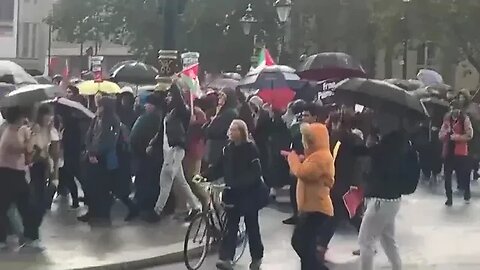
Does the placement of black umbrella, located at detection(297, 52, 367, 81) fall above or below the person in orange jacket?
above

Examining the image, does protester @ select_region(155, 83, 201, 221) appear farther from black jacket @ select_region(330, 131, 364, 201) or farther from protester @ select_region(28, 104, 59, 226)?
black jacket @ select_region(330, 131, 364, 201)

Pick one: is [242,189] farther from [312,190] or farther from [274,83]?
[274,83]

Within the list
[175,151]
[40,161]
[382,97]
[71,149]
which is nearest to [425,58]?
[71,149]

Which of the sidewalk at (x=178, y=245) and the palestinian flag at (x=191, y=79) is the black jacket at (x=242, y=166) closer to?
the sidewalk at (x=178, y=245)

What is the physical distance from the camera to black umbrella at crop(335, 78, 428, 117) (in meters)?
10.4

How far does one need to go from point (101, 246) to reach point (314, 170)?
4.08 meters

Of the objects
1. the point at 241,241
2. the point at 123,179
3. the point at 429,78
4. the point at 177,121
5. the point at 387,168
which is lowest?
the point at 241,241

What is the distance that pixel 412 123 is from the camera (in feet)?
34.3

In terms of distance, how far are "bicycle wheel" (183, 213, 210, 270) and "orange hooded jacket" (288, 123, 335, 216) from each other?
186cm

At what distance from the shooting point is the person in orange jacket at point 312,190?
9.81 m

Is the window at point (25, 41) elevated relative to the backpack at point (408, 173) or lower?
elevated

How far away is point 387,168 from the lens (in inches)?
394

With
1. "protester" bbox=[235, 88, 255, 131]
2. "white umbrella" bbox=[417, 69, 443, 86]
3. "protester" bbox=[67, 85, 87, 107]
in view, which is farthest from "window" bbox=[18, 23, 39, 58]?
"protester" bbox=[235, 88, 255, 131]

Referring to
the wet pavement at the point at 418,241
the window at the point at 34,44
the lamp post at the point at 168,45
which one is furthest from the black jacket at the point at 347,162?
the window at the point at 34,44
